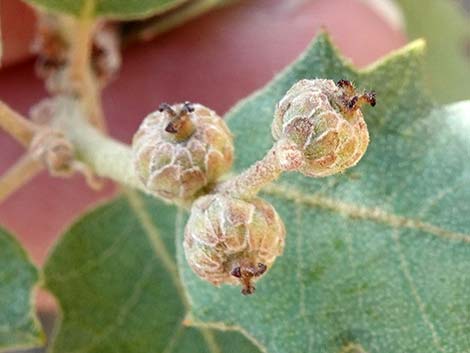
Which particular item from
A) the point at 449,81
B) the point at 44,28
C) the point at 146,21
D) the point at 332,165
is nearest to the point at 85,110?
the point at 44,28

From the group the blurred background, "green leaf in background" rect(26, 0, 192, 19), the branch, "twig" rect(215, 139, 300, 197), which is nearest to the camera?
"twig" rect(215, 139, 300, 197)

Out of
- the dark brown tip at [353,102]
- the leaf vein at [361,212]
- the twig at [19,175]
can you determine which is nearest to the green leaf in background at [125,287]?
the twig at [19,175]

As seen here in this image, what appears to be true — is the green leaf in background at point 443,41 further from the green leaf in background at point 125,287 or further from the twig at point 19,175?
the twig at point 19,175

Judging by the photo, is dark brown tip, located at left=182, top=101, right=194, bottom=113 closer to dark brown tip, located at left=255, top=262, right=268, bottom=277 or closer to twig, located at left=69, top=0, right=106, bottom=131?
dark brown tip, located at left=255, top=262, right=268, bottom=277

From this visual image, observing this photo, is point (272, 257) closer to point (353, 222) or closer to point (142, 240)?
point (353, 222)

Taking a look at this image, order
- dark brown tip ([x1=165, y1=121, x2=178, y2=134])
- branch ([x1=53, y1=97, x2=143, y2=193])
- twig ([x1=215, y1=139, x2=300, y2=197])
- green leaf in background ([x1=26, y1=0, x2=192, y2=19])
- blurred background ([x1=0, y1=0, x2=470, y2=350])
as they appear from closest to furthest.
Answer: twig ([x1=215, y1=139, x2=300, y2=197])
dark brown tip ([x1=165, y1=121, x2=178, y2=134])
branch ([x1=53, y1=97, x2=143, y2=193])
green leaf in background ([x1=26, y1=0, x2=192, y2=19])
blurred background ([x1=0, y1=0, x2=470, y2=350])

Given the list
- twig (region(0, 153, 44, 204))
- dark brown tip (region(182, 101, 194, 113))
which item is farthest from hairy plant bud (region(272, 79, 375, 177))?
twig (region(0, 153, 44, 204))
